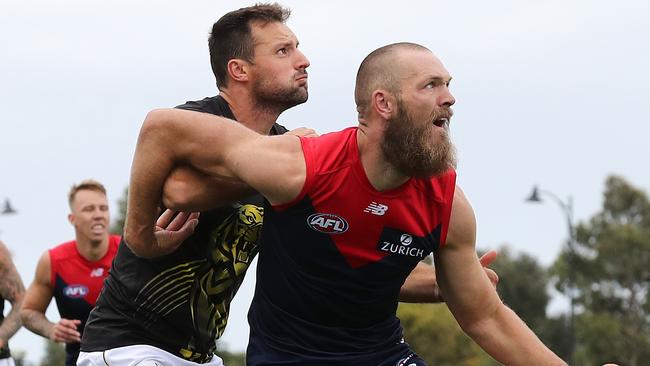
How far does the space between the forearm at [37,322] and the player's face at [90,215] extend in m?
1.25

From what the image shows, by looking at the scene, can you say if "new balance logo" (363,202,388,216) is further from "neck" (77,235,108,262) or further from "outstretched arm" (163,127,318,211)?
"neck" (77,235,108,262)

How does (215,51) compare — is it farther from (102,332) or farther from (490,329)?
(490,329)

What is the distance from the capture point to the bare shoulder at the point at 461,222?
7.15 m

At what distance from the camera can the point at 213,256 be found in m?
7.86

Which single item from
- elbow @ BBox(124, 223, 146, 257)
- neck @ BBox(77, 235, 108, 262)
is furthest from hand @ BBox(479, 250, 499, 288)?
neck @ BBox(77, 235, 108, 262)

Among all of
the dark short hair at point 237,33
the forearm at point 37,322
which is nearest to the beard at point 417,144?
the dark short hair at point 237,33

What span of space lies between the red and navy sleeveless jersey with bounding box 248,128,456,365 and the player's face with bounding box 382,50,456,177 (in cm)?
17

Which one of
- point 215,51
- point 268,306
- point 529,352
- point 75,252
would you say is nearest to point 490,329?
point 529,352

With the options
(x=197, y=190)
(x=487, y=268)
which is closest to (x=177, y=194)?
(x=197, y=190)

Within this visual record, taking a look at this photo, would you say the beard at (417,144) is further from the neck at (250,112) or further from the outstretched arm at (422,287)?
the neck at (250,112)

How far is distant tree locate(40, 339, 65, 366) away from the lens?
209 feet

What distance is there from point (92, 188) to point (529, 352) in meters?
7.23

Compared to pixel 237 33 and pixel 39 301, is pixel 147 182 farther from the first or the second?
pixel 39 301

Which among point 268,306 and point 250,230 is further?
point 250,230
